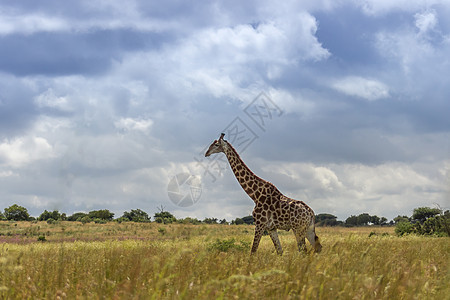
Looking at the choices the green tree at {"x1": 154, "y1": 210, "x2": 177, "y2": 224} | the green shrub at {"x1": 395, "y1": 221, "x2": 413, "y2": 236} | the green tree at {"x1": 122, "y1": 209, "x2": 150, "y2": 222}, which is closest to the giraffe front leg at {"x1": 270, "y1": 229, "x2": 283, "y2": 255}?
the green shrub at {"x1": 395, "y1": 221, "x2": 413, "y2": 236}

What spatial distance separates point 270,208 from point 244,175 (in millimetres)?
1346

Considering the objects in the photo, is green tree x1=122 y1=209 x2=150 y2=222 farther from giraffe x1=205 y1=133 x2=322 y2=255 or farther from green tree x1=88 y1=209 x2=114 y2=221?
giraffe x1=205 y1=133 x2=322 y2=255

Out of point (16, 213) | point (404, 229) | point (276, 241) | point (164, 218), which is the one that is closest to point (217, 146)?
point (276, 241)

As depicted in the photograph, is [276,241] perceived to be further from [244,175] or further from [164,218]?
[164,218]

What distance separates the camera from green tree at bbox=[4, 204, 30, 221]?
248 ft

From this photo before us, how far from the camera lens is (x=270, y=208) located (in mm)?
12047

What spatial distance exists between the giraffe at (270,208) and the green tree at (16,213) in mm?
73872

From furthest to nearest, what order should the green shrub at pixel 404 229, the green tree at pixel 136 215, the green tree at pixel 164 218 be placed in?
1. the green tree at pixel 136 215
2. the green tree at pixel 164 218
3. the green shrub at pixel 404 229

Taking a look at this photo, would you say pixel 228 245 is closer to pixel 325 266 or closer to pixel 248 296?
pixel 325 266

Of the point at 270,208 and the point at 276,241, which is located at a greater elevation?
the point at 270,208

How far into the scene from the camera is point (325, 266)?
20.0 feet

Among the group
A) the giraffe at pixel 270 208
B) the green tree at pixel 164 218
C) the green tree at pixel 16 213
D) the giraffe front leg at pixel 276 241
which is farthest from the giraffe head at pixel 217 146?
the green tree at pixel 16 213

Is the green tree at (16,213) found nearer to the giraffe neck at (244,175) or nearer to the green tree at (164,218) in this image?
the green tree at (164,218)

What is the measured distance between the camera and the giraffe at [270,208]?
1187 cm
